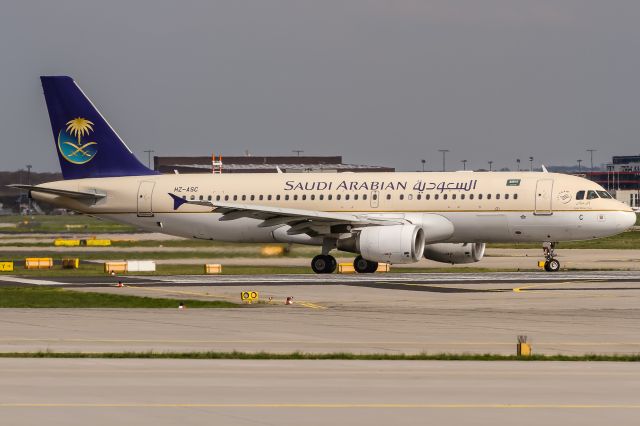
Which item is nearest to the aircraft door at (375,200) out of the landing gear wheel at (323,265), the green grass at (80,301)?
the landing gear wheel at (323,265)

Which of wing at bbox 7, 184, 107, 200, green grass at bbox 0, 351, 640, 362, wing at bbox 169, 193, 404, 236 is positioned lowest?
green grass at bbox 0, 351, 640, 362

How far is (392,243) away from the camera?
48781mm

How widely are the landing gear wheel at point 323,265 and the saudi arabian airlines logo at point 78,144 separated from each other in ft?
41.6

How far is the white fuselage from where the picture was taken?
50.8 m

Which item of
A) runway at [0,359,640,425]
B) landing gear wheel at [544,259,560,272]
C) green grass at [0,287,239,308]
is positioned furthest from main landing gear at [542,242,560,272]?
runway at [0,359,640,425]

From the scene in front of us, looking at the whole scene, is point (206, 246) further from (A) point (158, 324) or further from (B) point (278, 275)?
(A) point (158, 324)

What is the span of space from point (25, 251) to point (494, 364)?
56089 mm

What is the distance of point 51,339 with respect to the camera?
1013 inches

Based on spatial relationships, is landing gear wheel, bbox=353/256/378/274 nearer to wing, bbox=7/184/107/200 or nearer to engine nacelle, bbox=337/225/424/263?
engine nacelle, bbox=337/225/424/263

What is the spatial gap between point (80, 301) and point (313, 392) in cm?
2098

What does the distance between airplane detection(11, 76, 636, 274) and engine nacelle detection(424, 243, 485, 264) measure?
0.05 meters

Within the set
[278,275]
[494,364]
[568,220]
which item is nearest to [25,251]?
[278,275]

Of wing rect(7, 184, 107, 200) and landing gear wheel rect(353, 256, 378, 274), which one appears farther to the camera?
wing rect(7, 184, 107, 200)

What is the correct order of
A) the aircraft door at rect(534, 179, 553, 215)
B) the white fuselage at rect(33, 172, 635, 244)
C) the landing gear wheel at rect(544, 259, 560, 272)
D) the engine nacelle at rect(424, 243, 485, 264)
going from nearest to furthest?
the aircraft door at rect(534, 179, 553, 215)
the white fuselage at rect(33, 172, 635, 244)
the landing gear wheel at rect(544, 259, 560, 272)
the engine nacelle at rect(424, 243, 485, 264)
